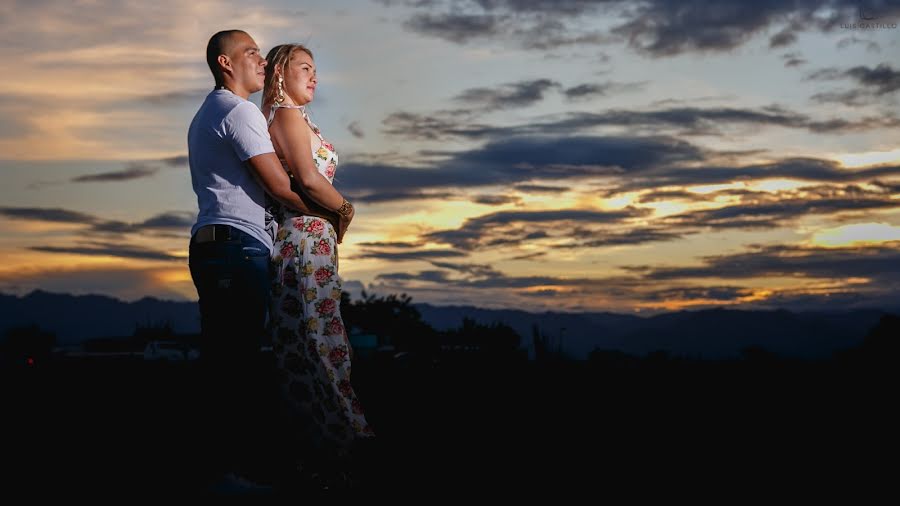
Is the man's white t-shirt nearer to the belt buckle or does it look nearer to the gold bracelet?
the belt buckle

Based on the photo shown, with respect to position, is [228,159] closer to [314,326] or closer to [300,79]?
[300,79]

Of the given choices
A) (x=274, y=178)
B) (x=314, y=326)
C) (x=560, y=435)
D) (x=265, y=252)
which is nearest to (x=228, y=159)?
(x=274, y=178)

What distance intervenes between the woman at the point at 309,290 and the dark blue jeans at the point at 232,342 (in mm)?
433

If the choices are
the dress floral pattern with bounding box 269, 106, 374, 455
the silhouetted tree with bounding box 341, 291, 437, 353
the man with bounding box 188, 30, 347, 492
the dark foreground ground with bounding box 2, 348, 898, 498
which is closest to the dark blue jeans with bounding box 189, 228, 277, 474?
the man with bounding box 188, 30, 347, 492

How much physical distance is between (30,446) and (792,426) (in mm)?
4657

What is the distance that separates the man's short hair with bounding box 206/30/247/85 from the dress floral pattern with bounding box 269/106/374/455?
2.07ft

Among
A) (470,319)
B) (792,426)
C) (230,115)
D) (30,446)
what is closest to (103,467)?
(30,446)

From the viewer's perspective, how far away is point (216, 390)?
4.76m

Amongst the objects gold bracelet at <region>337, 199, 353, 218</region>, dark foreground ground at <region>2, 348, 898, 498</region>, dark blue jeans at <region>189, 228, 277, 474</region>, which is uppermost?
gold bracelet at <region>337, 199, 353, 218</region>

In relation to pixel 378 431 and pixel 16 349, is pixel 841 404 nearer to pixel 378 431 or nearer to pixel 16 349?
pixel 378 431

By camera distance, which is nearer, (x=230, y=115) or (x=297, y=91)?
(x=230, y=115)

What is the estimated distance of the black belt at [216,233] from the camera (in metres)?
4.55

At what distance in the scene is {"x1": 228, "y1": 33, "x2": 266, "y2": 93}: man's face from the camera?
468 centimetres

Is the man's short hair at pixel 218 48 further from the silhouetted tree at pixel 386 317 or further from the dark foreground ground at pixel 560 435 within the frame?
the silhouetted tree at pixel 386 317
